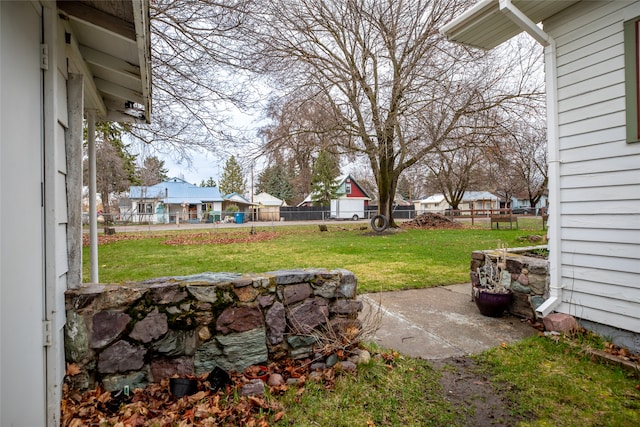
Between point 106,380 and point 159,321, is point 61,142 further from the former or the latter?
point 106,380

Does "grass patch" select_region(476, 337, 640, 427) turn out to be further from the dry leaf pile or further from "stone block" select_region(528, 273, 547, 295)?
the dry leaf pile

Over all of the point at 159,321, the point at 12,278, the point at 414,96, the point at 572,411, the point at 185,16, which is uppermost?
the point at 414,96

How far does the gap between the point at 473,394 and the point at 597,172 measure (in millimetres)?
2429

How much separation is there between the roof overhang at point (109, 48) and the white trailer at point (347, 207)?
30.5 metres

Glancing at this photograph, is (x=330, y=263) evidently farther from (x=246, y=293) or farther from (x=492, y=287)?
(x=246, y=293)

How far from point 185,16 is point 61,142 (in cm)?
369

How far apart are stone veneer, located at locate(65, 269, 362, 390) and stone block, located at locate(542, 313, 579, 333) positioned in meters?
2.04

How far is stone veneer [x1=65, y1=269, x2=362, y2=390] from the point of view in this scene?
7.55 ft

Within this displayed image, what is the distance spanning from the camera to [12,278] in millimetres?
1537

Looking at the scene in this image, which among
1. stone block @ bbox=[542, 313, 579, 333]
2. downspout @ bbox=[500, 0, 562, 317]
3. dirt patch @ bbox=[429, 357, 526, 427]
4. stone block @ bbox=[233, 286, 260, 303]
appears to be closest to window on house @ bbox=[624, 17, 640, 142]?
downspout @ bbox=[500, 0, 562, 317]

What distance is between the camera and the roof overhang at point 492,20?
11.1 ft

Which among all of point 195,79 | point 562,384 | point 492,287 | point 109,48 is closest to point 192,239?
point 195,79

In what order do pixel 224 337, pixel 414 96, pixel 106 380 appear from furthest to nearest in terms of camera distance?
pixel 414 96 → pixel 224 337 → pixel 106 380

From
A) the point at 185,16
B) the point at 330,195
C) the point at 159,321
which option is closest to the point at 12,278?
the point at 159,321
